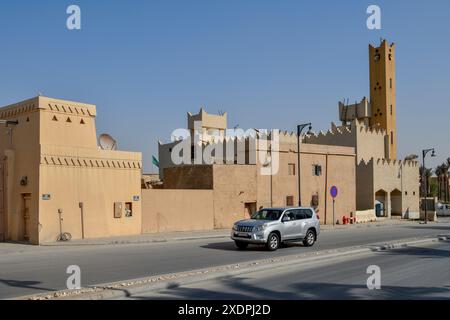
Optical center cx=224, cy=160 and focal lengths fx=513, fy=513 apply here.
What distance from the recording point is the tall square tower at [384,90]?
212ft

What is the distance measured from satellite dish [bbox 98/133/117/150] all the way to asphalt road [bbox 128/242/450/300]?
1810cm

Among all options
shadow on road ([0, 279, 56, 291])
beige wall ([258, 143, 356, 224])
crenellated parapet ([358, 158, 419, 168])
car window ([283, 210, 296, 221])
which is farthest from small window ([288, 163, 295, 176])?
shadow on road ([0, 279, 56, 291])

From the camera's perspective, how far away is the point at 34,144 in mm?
25297

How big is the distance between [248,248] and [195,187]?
1505 centimetres

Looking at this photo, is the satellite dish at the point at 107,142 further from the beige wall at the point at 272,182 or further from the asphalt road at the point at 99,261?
the asphalt road at the point at 99,261

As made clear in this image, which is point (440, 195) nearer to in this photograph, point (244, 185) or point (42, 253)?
point (244, 185)

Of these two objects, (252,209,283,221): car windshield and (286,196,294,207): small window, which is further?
(286,196,294,207): small window

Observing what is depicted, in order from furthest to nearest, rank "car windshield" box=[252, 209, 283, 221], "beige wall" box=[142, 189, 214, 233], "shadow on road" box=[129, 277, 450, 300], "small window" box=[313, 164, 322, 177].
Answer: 1. "small window" box=[313, 164, 322, 177]
2. "beige wall" box=[142, 189, 214, 233]
3. "car windshield" box=[252, 209, 283, 221]
4. "shadow on road" box=[129, 277, 450, 300]

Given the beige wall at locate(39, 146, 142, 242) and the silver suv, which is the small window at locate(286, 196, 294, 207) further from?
the silver suv

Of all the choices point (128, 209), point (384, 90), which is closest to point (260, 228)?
point (128, 209)

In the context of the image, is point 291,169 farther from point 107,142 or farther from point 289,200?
point 107,142

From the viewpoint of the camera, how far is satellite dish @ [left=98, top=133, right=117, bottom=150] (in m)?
30.4

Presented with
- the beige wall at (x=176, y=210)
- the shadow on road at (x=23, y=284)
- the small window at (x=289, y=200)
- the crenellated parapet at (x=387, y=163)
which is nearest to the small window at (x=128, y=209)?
the beige wall at (x=176, y=210)

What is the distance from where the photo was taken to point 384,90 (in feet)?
214
